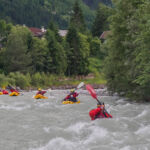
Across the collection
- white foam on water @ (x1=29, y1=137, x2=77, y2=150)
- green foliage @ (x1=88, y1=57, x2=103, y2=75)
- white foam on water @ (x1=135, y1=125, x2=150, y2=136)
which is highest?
white foam on water @ (x1=29, y1=137, x2=77, y2=150)

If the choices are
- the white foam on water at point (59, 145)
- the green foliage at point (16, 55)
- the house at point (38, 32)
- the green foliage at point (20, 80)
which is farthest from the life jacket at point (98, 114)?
the house at point (38, 32)

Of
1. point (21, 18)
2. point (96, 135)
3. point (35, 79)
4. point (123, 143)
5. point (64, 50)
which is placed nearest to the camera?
point (123, 143)

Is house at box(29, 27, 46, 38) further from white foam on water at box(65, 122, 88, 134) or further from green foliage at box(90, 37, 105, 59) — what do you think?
white foam on water at box(65, 122, 88, 134)

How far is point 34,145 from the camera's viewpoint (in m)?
10.7

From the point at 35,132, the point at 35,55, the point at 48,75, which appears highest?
the point at 35,132

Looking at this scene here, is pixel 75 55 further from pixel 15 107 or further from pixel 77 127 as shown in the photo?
pixel 77 127

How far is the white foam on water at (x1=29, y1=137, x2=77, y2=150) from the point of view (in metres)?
10.3

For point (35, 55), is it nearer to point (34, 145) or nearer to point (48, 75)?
point (48, 75)

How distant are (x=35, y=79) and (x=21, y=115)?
2495 cm

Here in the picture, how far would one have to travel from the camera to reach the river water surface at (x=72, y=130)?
34.6ft

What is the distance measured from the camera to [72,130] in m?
12.8

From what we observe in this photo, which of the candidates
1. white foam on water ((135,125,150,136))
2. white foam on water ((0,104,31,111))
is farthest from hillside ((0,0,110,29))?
white foam on water ((135,125,150,136))

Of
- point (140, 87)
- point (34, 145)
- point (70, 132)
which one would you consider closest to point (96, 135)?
point (70, 132)

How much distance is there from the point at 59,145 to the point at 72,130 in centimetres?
226
